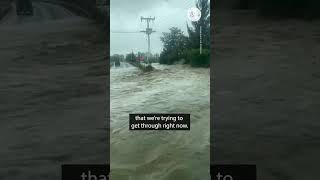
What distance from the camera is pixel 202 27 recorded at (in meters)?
4.46

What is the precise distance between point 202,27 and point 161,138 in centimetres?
88

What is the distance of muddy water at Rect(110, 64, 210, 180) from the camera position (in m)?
4.46

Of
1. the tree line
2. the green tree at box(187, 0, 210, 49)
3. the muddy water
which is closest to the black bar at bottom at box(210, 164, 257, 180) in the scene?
the muddy water

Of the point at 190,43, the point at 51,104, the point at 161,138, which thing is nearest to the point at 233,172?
the point at 161,138

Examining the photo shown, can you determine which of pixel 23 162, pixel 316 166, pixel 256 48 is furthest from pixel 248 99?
pixel 23 162

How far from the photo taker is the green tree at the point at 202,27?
14.5ft

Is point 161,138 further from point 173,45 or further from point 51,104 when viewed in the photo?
point 51,104

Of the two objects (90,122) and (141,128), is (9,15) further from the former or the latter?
(141,128)

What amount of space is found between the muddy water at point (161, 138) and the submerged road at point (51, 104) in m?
0.11

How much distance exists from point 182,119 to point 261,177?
0.74m

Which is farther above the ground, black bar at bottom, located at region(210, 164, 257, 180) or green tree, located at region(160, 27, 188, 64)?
green tree, located at region(160, 27, 188, 64)

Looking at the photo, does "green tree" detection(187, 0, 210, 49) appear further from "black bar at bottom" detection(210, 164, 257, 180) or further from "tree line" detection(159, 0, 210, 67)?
"black bar at bottom" detection(210, 164, 257, 180)

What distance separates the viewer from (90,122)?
446 centimetres

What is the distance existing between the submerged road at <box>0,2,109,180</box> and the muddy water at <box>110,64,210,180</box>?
0.11m
